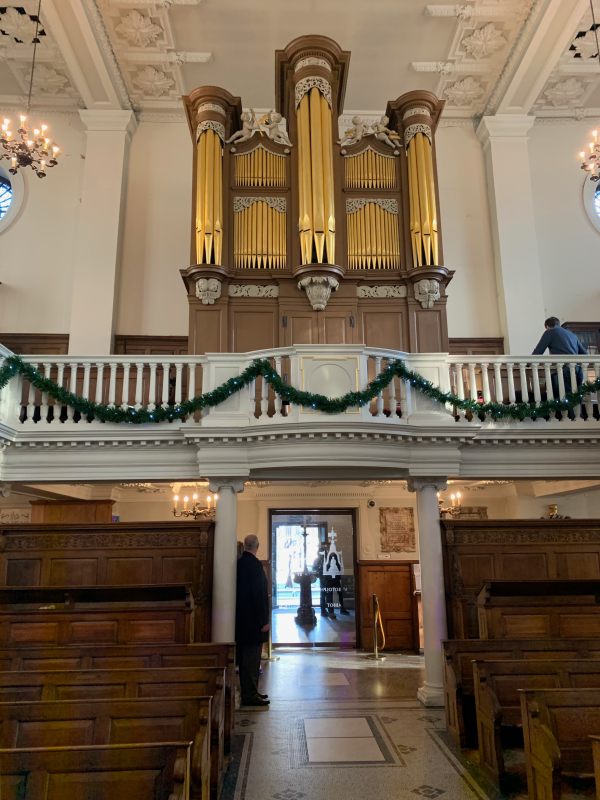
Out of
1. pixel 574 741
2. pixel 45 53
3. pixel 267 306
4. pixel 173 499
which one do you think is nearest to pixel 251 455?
pixel 267 306

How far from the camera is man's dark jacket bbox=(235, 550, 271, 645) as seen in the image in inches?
306

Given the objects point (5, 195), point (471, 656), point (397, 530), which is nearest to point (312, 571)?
point (397, 530)

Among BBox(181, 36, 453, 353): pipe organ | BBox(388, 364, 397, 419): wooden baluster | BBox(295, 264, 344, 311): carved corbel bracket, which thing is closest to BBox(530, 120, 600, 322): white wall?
BBox(181, 36, 453, 353): pipe organ

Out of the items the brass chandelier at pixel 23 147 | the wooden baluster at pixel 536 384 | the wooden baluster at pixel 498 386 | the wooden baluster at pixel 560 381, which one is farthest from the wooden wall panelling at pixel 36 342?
the wooden baluster at pixel 560 381

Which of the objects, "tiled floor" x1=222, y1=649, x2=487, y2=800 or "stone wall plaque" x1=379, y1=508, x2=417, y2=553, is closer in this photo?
"tiled floor" x1=222, y1=649, x2=487, y2=800

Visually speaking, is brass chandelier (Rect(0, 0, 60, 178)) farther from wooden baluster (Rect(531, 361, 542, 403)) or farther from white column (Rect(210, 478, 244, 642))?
wooden baluster (Rect(531, 361, 542, 403))

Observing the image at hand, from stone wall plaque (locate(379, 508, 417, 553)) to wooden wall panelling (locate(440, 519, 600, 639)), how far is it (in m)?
4.11

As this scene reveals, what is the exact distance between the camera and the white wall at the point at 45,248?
1324 centimetres

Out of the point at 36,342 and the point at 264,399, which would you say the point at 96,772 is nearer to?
the point at 264,399

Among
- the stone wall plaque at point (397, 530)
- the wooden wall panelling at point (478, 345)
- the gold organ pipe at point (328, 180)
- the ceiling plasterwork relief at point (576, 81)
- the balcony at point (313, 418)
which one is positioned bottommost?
the stone wall plaque at point (397, 530)

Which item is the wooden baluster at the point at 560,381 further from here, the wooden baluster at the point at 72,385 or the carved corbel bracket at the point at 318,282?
the wooden baluster at the point at 72,385

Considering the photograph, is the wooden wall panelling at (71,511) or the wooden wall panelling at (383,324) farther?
the wooden wall panelling at (383,324)

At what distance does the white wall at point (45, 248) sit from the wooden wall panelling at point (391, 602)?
25.7ft

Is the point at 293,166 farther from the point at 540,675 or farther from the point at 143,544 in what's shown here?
the point at 540,675
